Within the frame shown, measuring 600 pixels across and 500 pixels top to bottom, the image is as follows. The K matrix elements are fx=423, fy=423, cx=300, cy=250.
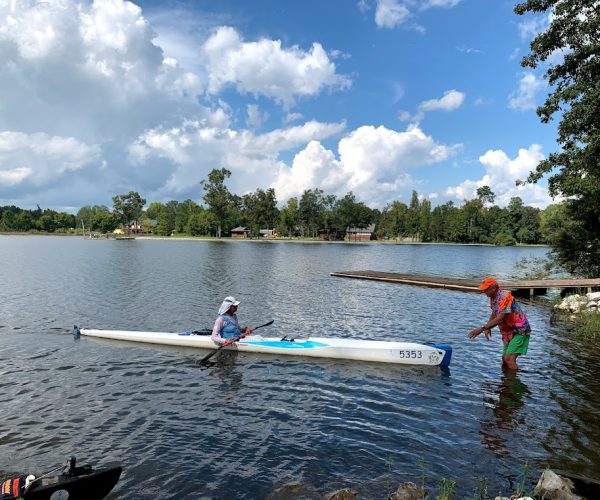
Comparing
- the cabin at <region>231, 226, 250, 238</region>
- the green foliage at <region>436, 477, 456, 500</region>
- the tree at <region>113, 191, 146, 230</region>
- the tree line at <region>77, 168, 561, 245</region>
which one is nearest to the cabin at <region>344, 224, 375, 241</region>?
the tree line at <region>77, 168, 561, 245</region>

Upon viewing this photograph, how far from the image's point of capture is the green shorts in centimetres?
1195

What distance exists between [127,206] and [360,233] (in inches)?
3956

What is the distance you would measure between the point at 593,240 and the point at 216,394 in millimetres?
29601

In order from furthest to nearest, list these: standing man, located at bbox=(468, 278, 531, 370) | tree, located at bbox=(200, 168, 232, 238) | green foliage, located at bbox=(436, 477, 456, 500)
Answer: tree, located at bbox=(200, 168, 232, 238) < standing man, located at bbox=(468, 278, 531, 370) < green foliage, located at bbox=(436, 477, 456, 500)

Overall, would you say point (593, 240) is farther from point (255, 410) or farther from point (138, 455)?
point (138, 455)

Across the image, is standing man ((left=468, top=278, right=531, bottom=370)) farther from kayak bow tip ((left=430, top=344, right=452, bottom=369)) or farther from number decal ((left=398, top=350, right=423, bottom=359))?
number decal ((left=398, top=350, right=423, bottom=359))

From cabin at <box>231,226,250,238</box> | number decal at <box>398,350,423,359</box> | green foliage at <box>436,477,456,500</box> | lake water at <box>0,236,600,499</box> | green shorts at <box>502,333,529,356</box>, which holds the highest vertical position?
cabin at <box>231,226,250,238</box>

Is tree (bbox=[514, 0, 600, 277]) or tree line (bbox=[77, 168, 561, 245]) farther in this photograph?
tree line (bbox=[77, 168, 561, 245])

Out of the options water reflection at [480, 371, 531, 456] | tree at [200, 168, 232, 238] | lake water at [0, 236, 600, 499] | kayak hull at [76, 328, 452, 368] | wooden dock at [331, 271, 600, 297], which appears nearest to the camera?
lake water at [0, 236, 600, 499]

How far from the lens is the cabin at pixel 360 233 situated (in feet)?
594

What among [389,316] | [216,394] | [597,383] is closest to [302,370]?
[216,394]

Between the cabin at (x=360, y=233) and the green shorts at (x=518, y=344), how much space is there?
168m

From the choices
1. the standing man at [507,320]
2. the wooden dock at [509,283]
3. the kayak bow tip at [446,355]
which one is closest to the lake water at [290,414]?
the kayak bow tip at [446,355]

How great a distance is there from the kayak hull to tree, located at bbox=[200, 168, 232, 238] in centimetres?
14644
